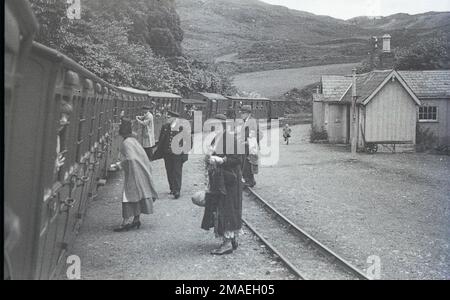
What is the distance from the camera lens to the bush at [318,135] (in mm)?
25047

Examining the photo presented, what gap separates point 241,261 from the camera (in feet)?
22.6

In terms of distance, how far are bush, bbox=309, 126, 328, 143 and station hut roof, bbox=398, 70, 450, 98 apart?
14.0 ft

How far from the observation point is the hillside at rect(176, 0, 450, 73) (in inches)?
408

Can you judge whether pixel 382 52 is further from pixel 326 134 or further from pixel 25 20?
pixel 25 20

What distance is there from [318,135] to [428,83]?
5249 mm

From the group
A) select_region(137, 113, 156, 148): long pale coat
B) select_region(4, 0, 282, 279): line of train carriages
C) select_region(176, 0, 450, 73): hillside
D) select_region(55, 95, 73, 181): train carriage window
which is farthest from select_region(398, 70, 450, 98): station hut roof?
select_region(55, 95, 73, 181): train carriage window

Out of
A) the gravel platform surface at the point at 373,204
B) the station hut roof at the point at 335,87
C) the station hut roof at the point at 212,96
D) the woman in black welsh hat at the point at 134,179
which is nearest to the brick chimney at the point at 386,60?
the station hut roof at the point at 335,87

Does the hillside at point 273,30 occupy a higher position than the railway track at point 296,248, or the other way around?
the hillside at point 273,30

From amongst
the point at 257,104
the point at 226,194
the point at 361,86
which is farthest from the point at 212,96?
the point at 226,194

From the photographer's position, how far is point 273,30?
42.2 ft

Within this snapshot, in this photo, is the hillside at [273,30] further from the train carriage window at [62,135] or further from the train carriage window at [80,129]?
the train carriage window at [62,135]

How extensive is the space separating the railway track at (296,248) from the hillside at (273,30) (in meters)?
3.60
